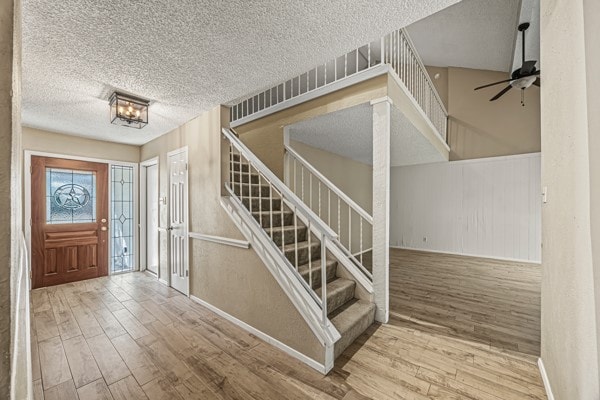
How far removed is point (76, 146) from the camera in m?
3.77

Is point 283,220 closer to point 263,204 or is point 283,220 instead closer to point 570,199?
point 263,204

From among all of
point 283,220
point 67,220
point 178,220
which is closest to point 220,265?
point 283,220

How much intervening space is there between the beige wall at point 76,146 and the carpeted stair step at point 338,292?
165 inches

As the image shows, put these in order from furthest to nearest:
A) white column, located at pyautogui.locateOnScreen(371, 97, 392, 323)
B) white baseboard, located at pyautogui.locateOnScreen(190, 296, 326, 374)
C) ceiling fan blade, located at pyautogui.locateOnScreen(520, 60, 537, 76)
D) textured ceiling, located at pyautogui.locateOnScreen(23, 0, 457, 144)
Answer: ceiling fan blade, located at pyautogui.locateOnScreen(520, 60, 537, 76) < white column, located at pyautogui.locateOnScreen(371, 97, 392, 323) < white baseboard, located at pyautogui.locateOnScreen(190, 296, 326, 374) < textured ceiling, located at pyautogui.locateOnScreen(23, 0, 457, 144)

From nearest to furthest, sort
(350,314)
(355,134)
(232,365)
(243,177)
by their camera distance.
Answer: (232,365) → (350,314) → (243,177) → (355,134)

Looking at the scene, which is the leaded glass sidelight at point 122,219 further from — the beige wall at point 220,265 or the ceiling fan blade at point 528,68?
the ceiling fan blade at point 528,68

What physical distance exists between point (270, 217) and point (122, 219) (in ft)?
10.6

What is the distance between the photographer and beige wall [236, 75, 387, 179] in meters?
2.48

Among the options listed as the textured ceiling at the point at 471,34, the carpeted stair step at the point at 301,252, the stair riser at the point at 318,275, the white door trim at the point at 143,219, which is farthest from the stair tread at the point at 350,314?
the textured ceiling at the point at 471,34

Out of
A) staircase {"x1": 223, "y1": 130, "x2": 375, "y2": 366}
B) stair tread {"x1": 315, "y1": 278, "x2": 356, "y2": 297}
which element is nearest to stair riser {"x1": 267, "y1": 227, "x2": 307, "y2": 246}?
staircase {"x1": 223, "y1": 130, "x2": 375, "y2": 366}

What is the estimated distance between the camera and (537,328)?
2.38 m

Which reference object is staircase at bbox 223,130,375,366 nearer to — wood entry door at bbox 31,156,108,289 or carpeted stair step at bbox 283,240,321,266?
carpeted stair step at bbox 283,240,321,266

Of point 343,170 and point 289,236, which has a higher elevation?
point 343,170

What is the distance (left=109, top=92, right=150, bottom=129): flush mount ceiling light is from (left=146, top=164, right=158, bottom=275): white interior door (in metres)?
1.76
